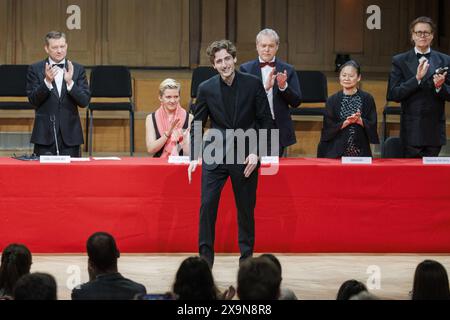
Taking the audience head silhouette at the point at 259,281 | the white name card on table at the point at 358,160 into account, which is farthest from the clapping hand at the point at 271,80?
the audience head silhouette at the point at 259,281

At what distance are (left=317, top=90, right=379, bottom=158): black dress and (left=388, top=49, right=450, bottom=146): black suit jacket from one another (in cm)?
19

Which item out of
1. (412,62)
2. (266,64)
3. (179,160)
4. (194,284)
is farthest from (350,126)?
(194,284)

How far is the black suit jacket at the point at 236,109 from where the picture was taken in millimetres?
5070

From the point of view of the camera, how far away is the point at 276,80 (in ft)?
19.6

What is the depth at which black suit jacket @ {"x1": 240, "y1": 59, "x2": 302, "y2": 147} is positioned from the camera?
19.8 ft

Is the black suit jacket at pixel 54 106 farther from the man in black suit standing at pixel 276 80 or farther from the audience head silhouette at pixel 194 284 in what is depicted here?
the audience head silhouette at pixel 194 284

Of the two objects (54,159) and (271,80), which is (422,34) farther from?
(54,159)

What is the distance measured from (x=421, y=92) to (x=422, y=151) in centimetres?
45

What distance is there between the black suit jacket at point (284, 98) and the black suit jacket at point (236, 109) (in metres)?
0.91

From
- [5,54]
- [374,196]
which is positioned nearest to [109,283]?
[374,196]

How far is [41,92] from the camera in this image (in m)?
6.08

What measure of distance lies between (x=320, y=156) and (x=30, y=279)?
3.64 metres

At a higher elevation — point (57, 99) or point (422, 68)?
point (422, 68)

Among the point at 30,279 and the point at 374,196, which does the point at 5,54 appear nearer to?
the point at 374,196
